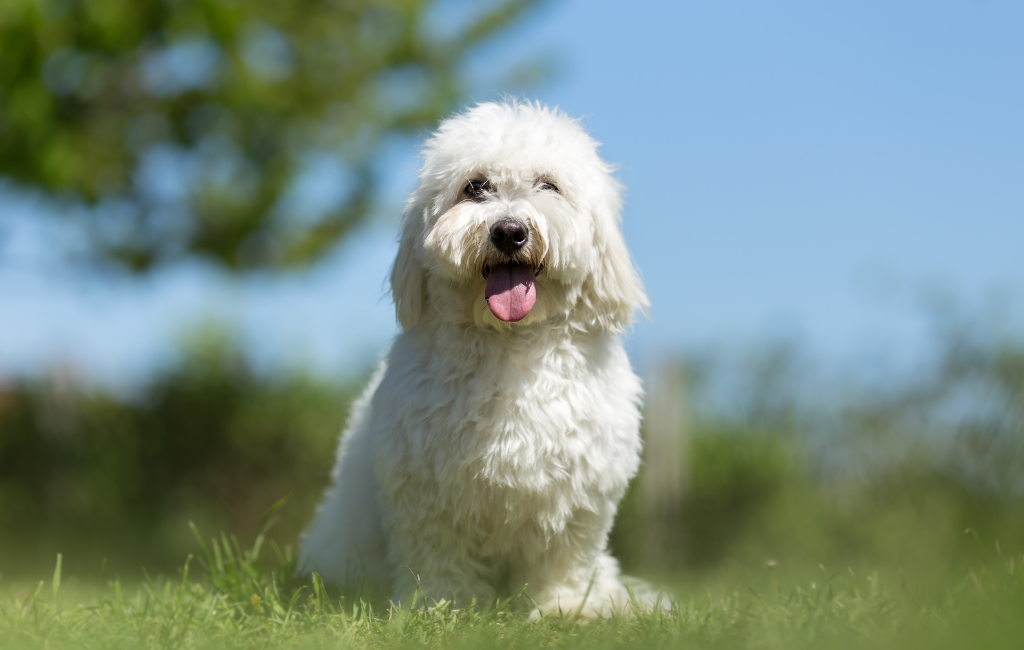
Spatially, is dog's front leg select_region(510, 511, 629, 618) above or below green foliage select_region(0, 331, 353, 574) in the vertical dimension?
above

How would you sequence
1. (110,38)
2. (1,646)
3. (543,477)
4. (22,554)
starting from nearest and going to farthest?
(1,646)
(543,477)
(110,38)
(22,554)

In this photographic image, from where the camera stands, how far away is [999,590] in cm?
282

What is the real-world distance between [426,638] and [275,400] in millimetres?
5672

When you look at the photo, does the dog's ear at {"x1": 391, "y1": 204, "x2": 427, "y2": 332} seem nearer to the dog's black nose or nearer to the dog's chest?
the dog's chest

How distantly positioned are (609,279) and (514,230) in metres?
0.51

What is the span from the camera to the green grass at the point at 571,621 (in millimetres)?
2605

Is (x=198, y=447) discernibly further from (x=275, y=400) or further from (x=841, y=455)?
(x=841, y=455)

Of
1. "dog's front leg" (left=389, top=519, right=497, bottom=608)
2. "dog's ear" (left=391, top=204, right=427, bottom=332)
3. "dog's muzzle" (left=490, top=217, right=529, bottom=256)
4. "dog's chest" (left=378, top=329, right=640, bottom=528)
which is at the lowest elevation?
"dog's front leg" (left=389, top=519, right=497, bottom=608)

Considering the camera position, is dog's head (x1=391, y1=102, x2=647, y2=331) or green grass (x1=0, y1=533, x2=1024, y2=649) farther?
dog's head (x1=391, y1=102, x2=647, y2=331)

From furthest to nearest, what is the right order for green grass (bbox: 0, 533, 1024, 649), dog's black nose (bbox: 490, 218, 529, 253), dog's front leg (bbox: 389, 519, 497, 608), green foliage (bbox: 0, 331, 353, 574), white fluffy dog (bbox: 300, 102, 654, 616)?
green foliage (bbox: 0, 331, 353, 574) < dog's front leg (bbox: 389, 519, 497, 608) < white fluffy dog (bbox: 300, 102, 654, 616) < dog's black nose (bbox: 490, 218, 529, 253) < green grass (bbox: 0, 533, 1024, 649)

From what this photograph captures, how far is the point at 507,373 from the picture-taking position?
10.9 ft

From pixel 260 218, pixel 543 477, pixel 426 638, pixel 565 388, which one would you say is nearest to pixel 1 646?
pixel 426 638

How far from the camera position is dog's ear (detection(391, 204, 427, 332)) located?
3.46 m

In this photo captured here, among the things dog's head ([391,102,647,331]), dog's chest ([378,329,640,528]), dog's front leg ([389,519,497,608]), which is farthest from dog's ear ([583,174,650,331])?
dog's front leg ([389,519,497,608])
